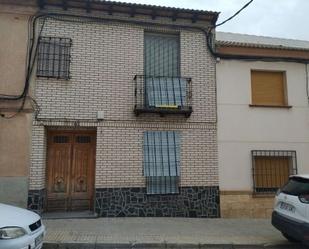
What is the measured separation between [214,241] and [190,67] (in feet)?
17.2

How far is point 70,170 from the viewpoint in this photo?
10.1 m

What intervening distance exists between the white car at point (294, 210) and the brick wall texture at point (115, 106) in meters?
3.16

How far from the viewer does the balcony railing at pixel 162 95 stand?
10.0 m

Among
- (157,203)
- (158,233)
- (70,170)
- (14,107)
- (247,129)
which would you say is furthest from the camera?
(247,129)

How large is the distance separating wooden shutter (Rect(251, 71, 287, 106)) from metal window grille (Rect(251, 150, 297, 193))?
5.04ft

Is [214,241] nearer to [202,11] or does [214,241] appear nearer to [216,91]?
[216,91]

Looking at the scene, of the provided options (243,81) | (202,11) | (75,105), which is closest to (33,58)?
(75,105)

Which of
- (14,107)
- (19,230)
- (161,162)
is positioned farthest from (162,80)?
(19,230)

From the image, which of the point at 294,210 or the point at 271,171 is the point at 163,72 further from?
the point at 294,210

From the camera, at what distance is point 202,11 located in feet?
34.8

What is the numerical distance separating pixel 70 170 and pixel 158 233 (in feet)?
11.4

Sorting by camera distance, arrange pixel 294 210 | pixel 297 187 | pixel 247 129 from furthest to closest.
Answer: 1. pixel 247 129
2. pixel 297 187
3. pixel 294 210

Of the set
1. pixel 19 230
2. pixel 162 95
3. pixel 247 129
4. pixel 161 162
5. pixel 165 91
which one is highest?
pixel 165 91

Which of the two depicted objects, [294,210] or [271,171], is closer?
[294,210]
